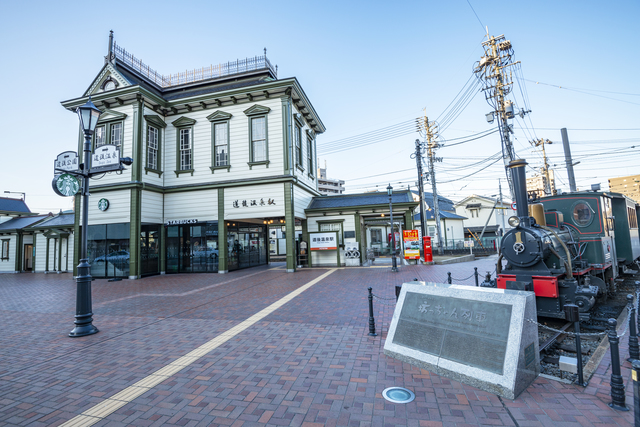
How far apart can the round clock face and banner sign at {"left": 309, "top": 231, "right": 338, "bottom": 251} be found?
1192cm

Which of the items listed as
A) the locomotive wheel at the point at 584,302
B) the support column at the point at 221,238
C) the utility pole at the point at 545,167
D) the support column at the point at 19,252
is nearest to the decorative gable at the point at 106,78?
the support column at the point at 221,238

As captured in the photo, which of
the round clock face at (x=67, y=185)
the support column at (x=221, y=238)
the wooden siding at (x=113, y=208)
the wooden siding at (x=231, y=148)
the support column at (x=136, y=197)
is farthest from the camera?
the support column at (x=221, y=238)

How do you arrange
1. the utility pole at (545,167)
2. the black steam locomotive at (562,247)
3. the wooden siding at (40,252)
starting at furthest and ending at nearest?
the utility pole at (545,167) → the wooden siding at (40,252) → the black steam locomotive at (562,247)

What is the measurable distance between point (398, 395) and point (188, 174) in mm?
16814

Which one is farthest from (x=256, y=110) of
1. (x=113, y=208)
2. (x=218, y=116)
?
(x=113, y=208)

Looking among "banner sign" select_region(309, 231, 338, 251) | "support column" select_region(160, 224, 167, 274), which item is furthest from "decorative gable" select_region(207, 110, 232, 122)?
"banner sign" select_region(309, 231, 338, 251)

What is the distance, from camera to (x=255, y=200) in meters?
16.4

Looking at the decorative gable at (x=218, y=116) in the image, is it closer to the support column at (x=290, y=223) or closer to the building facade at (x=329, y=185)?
the support column at (x=290, y=223)

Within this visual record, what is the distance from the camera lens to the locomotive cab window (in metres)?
8.18

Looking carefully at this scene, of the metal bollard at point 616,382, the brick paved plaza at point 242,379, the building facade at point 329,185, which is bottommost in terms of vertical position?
the brick paved plaza at point 242,379

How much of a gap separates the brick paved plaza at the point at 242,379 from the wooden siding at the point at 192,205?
9.68m

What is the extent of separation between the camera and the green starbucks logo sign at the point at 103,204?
16156 millimetres

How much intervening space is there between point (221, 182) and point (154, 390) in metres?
13.9

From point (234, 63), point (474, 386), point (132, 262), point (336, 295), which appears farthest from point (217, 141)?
point (474, 386)
